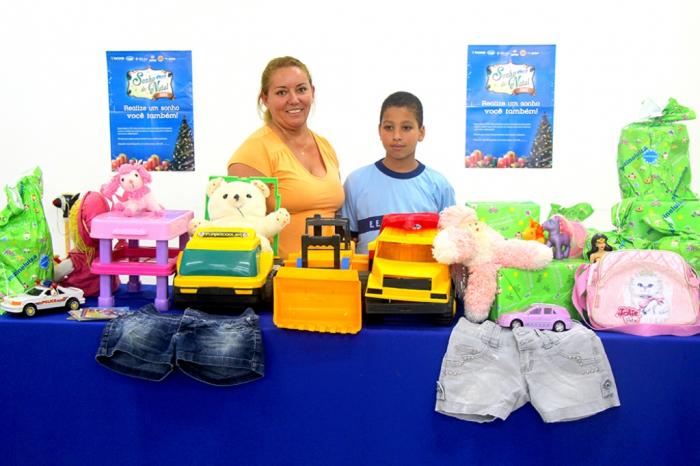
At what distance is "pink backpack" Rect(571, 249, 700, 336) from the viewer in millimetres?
1323

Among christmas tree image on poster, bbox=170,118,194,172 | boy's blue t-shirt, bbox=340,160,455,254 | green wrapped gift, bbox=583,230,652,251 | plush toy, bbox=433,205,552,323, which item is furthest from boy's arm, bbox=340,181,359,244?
christmas tree image on poster, bbox=170,118,194,172

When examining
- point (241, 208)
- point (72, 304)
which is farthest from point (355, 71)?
point (72, 304)

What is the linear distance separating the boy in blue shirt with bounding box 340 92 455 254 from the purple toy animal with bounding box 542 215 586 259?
1.88 ft

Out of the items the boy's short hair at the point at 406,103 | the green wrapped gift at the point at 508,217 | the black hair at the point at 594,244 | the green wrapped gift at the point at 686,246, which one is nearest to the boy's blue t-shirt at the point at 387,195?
the boy's short hair at the point at 406,103

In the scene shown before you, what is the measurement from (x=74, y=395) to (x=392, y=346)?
73 cm

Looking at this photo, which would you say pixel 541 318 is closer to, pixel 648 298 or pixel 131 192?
pixel 648 298

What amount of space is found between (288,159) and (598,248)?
0.98 metres

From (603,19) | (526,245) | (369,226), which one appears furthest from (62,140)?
(603,19)

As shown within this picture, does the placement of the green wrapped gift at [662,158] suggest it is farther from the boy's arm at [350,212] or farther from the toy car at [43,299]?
the toy car at [43,299]

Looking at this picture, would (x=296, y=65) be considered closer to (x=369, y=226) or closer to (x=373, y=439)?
(x=369, y=226)

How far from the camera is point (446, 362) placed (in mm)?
1302

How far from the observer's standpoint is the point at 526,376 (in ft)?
4.18

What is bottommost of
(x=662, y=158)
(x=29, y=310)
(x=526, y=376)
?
(x=526, y=376)

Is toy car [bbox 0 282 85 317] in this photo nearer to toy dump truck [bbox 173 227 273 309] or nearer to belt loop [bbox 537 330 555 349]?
toy dump truck [bbox 173 227 273 309]
